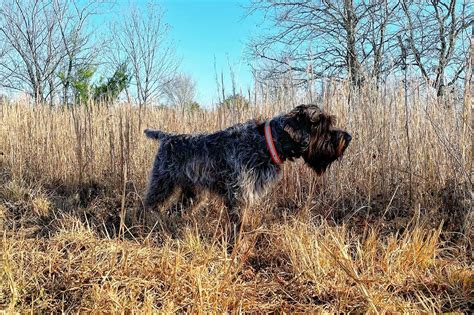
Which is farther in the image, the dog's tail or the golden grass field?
the dog's tail

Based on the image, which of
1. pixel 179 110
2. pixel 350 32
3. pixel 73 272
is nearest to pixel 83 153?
pixel 179 110

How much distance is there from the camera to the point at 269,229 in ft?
11.1

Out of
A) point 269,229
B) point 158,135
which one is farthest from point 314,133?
point 158,135

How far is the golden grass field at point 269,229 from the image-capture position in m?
2.24

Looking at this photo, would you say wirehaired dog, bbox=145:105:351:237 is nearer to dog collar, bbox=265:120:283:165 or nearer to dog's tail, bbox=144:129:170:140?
dog collar, bbox=265:120:283:165

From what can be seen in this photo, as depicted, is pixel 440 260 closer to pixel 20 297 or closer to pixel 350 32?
pixel 20 297

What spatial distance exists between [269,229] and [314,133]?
110cm

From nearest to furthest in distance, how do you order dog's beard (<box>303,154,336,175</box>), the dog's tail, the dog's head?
1. the dog's head
2. dog's beard (<box>303,154,336,175</box>)
3. the dog's tail

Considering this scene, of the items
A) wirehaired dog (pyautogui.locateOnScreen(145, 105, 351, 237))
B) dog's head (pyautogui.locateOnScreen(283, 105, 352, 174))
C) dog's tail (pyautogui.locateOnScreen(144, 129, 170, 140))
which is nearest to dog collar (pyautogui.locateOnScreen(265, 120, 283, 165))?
wirehaired dog (pyautogui.locateOnScreen(145, 105, 351, 237))

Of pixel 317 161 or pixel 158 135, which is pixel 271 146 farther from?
pixel 158 135

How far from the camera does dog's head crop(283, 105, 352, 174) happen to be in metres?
3.44

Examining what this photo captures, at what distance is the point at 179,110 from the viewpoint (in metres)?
7.02

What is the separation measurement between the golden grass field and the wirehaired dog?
36 centimetres

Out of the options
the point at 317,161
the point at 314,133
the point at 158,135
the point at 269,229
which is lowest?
the point at 269,229
